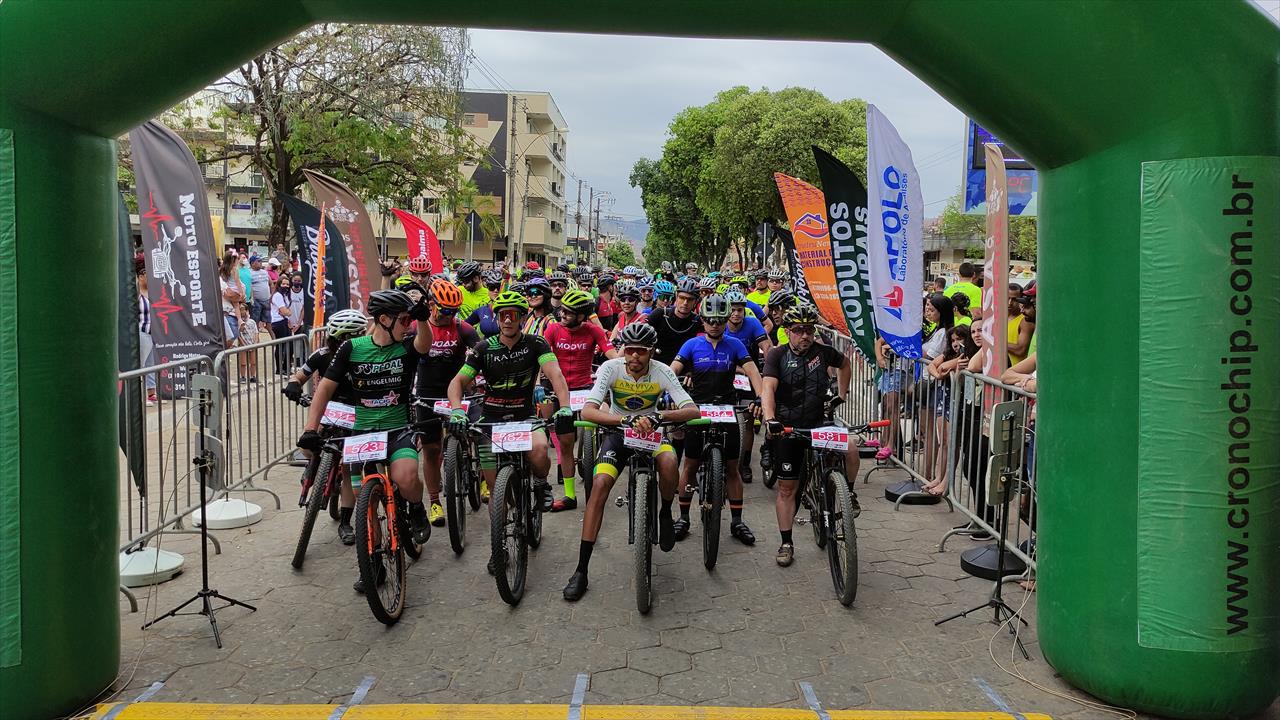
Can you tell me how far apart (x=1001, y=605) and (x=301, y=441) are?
4.37 m

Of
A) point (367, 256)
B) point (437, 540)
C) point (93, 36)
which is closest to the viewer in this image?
point (93, 36)

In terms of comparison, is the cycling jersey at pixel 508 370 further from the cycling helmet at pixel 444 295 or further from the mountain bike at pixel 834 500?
the mountain bike at pixel 834 500

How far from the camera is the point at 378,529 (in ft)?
19.4

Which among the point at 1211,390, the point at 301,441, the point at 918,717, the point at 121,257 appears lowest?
the point at 918,717

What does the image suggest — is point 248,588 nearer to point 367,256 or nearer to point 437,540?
point 437,540

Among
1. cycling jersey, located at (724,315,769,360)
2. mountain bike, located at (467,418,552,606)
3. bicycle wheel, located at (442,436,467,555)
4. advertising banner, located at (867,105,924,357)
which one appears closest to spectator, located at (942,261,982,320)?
advertising banner, located at (867,105,924,357)

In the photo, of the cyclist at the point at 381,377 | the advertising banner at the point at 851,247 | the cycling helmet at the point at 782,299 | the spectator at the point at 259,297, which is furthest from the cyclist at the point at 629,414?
the spectator at the point at 259,297

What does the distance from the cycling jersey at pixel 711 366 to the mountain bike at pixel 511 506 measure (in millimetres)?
1894

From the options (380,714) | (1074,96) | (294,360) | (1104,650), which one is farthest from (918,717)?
(294,360)

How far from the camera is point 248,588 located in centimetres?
672

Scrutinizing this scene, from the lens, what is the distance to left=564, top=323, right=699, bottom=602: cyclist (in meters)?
6.50

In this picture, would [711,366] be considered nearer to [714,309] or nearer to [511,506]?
[714,309]

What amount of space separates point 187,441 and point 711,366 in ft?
13.2

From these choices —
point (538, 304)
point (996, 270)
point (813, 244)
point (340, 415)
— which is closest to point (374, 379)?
point (340, 415)
